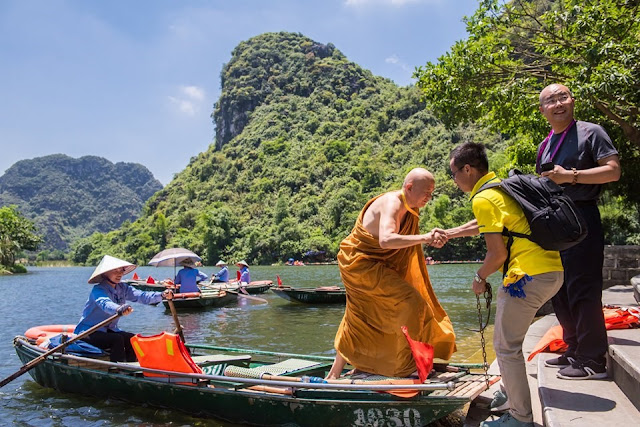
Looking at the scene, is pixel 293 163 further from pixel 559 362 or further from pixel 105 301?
pixel 559 362

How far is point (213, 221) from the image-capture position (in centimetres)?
9731

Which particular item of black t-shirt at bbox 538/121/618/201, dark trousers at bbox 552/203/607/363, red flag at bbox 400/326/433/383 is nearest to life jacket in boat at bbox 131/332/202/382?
red flag at bbox 400/326/433/383

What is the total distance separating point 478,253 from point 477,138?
3209cm

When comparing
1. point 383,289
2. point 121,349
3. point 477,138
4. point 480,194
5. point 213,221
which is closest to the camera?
point 480,194

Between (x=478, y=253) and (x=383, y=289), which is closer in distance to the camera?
(x=383, y=289)

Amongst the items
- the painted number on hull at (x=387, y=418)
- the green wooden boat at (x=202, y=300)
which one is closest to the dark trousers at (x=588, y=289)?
the painted number on hull at (x=387, y=418)

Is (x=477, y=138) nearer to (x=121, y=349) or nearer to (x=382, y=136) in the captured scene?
(x=382, y=136)

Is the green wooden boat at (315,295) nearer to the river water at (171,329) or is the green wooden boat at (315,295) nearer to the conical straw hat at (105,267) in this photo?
the river water at (171,329)

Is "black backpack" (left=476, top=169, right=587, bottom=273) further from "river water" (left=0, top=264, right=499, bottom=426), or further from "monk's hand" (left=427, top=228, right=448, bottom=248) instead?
"river water" (left=0, top=264, right=499, bottom=426)

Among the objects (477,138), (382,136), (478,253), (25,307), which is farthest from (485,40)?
(382,136)

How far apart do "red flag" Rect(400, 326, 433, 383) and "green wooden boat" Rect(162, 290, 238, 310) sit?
615 inches

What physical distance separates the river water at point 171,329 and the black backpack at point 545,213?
4.50 m

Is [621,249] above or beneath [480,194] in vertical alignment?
beneath

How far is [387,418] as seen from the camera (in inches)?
192
